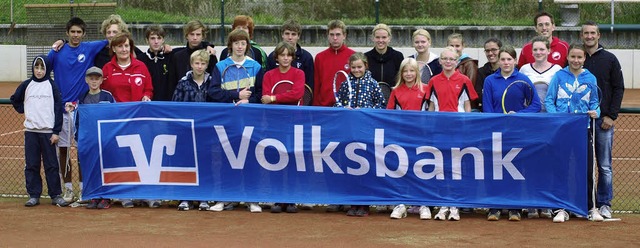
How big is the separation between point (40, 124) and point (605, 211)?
5.97 metres

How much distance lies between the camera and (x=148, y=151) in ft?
38.2

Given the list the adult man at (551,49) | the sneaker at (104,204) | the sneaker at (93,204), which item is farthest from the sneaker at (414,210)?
the sneaker at (93,204)

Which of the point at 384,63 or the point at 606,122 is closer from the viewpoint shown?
the point at 606,122

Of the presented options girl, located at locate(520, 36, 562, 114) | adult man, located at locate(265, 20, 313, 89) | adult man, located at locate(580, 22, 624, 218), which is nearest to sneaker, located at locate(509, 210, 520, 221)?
adult man, located at locate(580, 22, 624, 218)

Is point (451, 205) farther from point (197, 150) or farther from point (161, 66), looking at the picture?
point (161, 66)

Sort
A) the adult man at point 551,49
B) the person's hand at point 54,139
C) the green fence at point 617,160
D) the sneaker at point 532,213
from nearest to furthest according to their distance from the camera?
the sneaker at point 532,213
the person's hand at point 54,139
the adult man at point 551,49
the green fence at point 617,160

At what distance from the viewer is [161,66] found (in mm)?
12312

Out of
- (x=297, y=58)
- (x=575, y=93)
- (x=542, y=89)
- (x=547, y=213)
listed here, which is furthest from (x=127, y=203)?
(x=575, y=93)

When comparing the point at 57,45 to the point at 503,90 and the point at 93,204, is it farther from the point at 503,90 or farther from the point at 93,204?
the point at 503,90

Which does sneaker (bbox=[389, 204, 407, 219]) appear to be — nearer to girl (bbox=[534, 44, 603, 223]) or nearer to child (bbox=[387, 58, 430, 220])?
child (bbox=[387, 58, 430, 220])

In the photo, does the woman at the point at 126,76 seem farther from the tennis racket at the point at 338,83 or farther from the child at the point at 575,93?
the child at the point at 575,93

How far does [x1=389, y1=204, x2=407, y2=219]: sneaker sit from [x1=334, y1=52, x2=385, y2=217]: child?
0.36 metres

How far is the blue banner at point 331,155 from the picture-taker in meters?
11.0

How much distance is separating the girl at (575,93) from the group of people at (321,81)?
0.01 m
